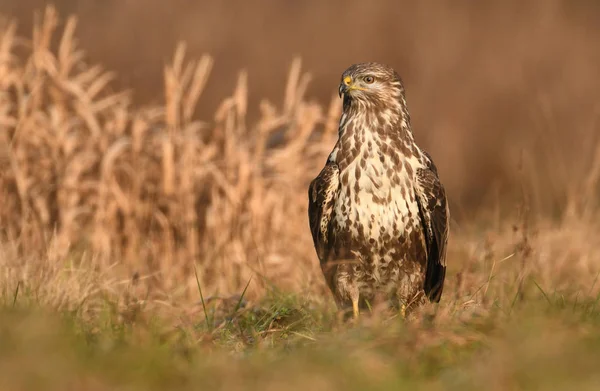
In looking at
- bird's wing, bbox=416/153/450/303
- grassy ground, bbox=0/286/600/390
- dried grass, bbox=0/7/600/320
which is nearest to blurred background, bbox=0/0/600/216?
dried grass, bbox=0/7/600/320

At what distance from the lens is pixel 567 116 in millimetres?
13039

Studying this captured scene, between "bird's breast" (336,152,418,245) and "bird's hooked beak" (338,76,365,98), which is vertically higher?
"bird's hooked beak" (338,76,365,98)

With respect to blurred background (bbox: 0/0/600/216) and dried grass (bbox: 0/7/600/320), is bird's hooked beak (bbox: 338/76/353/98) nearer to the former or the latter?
dried grass (bbox: 0/7/600/320)

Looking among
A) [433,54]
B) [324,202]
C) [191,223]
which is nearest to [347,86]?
[324,202]

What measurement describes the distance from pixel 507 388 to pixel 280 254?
15.6 ft

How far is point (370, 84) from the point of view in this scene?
5770 millimetres

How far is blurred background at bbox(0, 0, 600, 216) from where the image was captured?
12625mm

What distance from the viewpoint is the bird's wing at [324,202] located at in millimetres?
5625

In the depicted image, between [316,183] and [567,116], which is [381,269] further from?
[567,116]

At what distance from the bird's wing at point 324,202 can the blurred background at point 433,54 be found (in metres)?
6.57

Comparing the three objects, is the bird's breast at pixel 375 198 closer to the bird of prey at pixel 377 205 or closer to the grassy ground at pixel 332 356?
the bird of prey at pixel 377 205

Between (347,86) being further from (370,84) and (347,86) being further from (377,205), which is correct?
(377,205)

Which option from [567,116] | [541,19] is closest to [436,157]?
[567,116]

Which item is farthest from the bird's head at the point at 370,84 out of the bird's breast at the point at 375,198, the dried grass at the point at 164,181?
the dried grass at the point at 164,181
